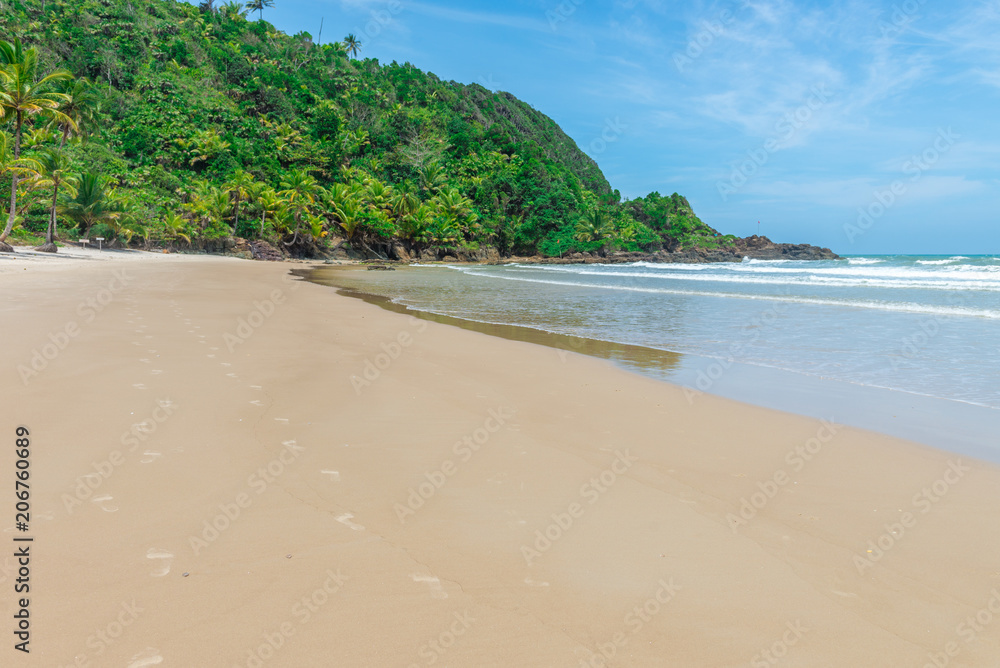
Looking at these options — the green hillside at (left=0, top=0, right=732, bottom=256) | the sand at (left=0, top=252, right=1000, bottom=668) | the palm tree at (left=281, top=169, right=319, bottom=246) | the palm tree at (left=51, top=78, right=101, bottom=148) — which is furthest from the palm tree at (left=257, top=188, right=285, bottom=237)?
the sand at (left=0, top=252, right=1000, bottom=668)

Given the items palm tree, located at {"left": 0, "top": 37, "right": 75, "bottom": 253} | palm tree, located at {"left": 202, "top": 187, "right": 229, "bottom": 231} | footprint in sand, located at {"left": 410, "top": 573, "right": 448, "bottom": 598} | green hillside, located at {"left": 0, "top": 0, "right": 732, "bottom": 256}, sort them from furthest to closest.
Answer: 1. palm tree, located at {"left": 202, "top": 187, "right": 229, "bottom": 231}
2. green hillside, located at {"left": 0, "top": 0, "right": 732, "bottom": 256}
3. palm tree, located at {"left": 0, "top": 37, "right": 75, "bottom": 253}
4. footprint in sand, located at {"left": 410, "top": 573, "right": 448, "bottom": 598}

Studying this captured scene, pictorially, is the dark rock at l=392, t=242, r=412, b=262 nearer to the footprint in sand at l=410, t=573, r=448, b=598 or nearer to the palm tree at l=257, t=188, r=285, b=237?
the palm tree at l=257, t=188, r=285, b=237

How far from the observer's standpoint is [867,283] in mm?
27500

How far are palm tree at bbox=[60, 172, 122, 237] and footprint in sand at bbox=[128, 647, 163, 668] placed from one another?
40605 mm

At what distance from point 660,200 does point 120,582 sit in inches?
3960

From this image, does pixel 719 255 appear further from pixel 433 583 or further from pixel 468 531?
pixel 433 583

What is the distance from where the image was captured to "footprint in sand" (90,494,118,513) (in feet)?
8.60

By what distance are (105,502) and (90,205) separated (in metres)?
40.6

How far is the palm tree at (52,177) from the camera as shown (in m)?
25.0

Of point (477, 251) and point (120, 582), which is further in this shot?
point (477, 251)

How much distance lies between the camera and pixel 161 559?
226 cm

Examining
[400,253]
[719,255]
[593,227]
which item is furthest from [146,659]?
[719,255]

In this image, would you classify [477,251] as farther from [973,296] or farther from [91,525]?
[91,525]

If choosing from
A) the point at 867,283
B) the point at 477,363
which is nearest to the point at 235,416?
the point at 477,363
